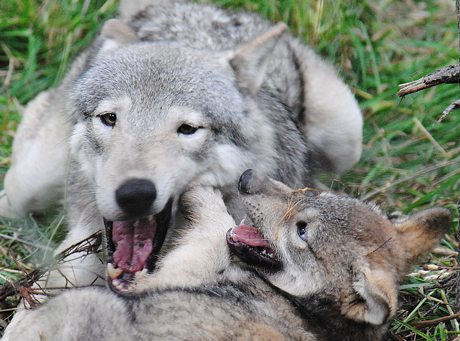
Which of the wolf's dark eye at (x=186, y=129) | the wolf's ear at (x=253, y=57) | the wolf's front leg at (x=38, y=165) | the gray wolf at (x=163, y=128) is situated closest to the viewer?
the gray wolf at (x=163, y=128)

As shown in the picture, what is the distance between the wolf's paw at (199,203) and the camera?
11.1 ft

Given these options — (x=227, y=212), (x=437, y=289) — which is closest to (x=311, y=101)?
(x=227, y=212)

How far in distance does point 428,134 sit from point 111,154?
3.55 metres

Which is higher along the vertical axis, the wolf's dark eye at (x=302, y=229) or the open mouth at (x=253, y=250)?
the wolf's dark eye at (x=302, y=229)

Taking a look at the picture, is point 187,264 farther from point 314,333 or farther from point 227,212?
point 314,333

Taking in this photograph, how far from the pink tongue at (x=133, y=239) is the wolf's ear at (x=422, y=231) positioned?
1.69 meters

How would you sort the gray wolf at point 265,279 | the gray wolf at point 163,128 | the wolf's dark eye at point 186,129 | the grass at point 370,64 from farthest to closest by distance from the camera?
1. the grass at point 370,64
2. the wolf's dark eye at point 186,129
3. the gray wolf at point 163,128
4. the gray wolf at point 265,279

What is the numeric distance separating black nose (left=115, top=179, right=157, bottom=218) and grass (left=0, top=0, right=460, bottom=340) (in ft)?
6.82

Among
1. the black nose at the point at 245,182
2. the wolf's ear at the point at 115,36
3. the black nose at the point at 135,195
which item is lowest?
the black nose at the point at 245,182

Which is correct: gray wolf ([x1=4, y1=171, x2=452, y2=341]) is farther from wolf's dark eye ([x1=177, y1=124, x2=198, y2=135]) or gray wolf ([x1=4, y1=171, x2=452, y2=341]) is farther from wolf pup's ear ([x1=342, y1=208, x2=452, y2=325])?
wolf's dark eye ([x1=177, y1=124, x2=198, y2=135])

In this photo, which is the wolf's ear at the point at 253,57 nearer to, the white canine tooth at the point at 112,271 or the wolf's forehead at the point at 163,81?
the wolf's forehead at the point at 163,81

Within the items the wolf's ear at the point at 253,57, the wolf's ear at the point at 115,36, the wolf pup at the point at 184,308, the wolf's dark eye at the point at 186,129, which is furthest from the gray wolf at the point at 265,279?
the wolf's ear at the point at 115,36

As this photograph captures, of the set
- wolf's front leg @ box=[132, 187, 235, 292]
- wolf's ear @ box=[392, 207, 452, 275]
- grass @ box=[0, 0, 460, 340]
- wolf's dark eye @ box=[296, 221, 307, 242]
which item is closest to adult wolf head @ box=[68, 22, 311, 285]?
wolf's front leg @ box=[132, 187, 235, 292]

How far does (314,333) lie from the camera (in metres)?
2.97
